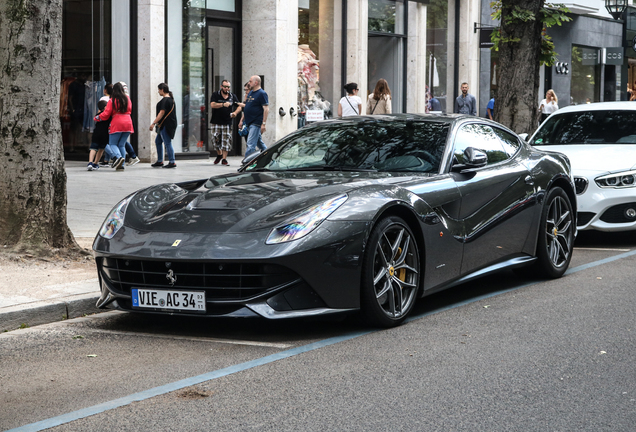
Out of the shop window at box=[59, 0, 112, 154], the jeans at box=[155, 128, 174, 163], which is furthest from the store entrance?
the jeans at box=[155, 128, 174, 163]

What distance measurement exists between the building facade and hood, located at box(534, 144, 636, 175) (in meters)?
9.97

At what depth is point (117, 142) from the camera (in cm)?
1805

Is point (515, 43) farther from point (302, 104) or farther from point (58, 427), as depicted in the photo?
point (58, 427)

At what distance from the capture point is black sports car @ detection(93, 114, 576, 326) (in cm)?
543

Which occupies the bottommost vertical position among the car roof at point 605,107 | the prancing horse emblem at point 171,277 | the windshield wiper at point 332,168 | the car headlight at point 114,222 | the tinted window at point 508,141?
the prancing horse emblem at point 171,277

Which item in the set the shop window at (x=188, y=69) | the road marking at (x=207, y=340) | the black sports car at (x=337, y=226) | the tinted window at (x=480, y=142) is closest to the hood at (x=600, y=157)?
the black sports car at (x=337, y=226)

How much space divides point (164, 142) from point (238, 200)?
13259 mm

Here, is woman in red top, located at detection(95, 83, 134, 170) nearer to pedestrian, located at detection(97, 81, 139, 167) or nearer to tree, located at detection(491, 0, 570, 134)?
pedestrian, located at detection(97, 81, 139, 167)

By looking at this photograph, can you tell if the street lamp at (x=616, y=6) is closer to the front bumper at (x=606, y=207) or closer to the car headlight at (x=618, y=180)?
the car headlight at (x=618, y=180)

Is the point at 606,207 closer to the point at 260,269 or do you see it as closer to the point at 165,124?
the point at 260,269

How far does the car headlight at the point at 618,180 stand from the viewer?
9859mm

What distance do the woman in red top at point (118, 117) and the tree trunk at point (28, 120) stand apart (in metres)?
9.87

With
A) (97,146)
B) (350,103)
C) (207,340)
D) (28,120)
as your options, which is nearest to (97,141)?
(97,146)

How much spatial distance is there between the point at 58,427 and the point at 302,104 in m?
21.2
